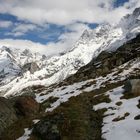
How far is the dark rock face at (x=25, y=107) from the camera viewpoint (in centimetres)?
4994

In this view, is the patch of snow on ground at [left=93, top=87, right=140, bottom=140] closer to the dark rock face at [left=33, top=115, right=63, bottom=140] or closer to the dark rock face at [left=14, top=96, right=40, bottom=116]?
the dark rock face at [left=33, top=115, right=63, bottom=140]

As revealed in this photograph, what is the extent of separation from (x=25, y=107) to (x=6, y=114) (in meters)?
3.87

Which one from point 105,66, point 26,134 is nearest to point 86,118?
point 26,134

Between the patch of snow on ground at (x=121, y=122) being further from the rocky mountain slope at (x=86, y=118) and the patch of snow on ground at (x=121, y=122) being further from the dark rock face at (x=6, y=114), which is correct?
the dark rock face at (x=6, y=114)

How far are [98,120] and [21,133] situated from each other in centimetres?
894

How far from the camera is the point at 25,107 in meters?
50.5

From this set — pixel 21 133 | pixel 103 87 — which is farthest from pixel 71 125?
pixel 103 87

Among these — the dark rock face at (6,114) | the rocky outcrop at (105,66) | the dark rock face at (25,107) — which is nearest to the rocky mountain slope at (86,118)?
the dark rock face at (25,107)

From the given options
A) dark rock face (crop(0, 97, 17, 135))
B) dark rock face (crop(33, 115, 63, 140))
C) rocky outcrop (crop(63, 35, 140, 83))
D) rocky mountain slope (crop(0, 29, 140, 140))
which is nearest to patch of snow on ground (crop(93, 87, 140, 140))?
rocky mountain slope (crop(0, 29, 140, 140))

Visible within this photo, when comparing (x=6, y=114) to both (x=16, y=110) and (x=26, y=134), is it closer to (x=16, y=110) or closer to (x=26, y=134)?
(x=16, y=110)

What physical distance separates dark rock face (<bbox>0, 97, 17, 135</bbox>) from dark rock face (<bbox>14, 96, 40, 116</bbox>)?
923mm

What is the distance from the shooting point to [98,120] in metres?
40.2

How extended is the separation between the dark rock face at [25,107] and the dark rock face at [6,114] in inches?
36.3

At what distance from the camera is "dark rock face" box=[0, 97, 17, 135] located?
4543 cm
